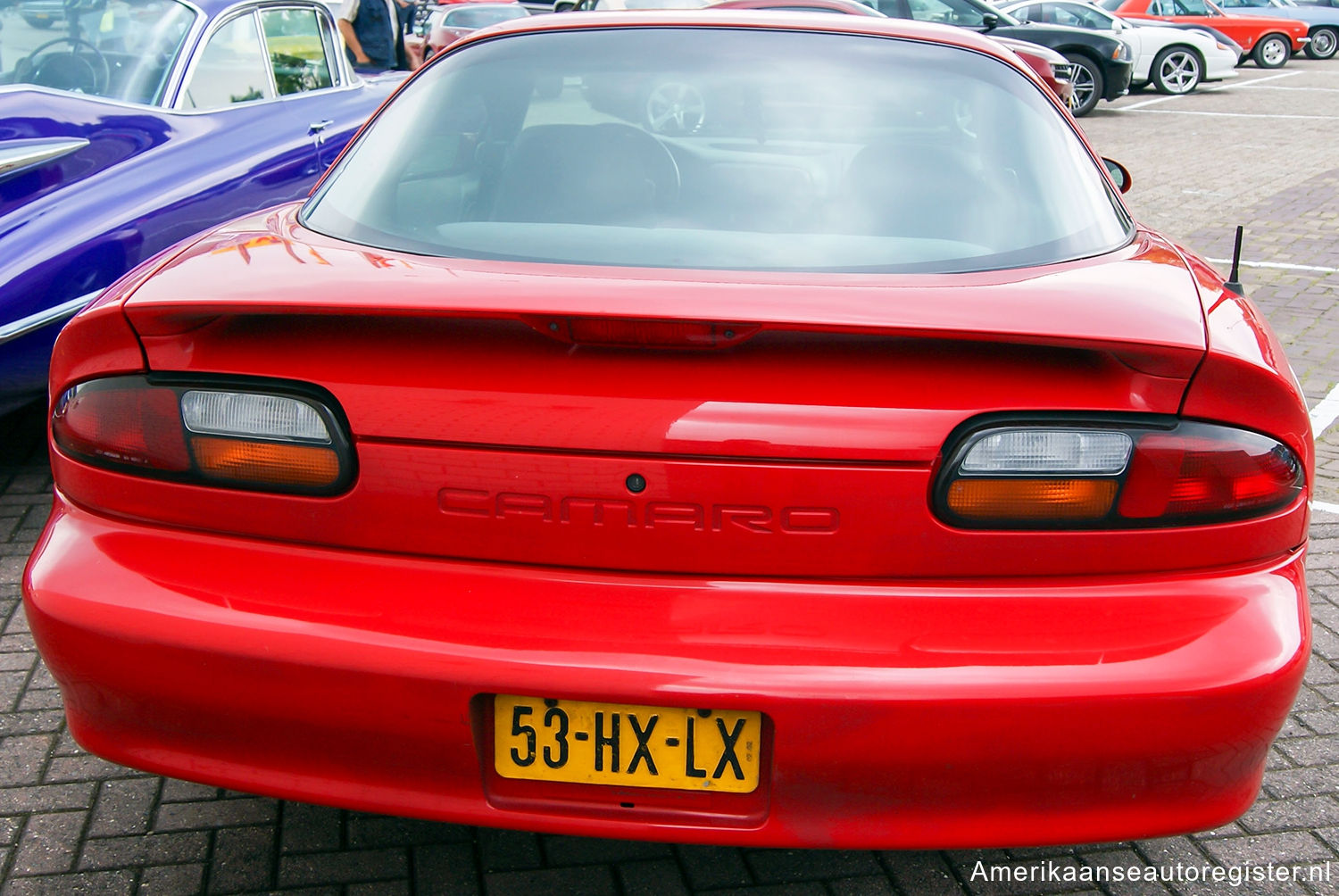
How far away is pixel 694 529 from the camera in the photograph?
1.70 metres

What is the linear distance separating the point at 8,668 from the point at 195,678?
1.40 metres

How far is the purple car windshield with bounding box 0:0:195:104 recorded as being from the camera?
4.58 meters

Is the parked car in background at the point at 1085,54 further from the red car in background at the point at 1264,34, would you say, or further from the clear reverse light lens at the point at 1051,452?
the clear reverse light lens at the point at 1051,452

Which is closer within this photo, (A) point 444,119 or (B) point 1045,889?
(B) point 1045,889

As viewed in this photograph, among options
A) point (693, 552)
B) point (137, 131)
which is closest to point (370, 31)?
point (137, 131)

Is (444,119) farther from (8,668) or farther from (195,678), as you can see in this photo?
(8,668)

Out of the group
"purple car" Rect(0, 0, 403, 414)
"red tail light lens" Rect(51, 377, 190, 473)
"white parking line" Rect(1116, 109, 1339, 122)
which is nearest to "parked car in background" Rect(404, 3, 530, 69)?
"white parking line" Rect(1116, 109, 1339, 122)

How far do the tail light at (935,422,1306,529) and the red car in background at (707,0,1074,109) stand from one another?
12.6 ft

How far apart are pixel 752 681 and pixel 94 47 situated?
4.18 m

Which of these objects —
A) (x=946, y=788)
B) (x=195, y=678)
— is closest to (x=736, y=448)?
(x=946, y=788)

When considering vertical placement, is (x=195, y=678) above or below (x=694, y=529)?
below

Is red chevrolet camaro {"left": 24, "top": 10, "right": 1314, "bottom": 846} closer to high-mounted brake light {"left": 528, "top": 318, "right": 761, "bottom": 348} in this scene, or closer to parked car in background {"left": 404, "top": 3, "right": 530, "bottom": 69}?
high-mounted brake light {"left": 528, "top": 318, "right": 761, "bottom": 348}

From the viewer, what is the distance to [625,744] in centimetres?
169

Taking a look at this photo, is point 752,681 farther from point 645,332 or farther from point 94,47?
point 94,47
